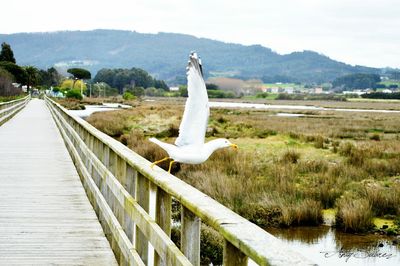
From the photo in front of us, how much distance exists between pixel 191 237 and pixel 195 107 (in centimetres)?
117

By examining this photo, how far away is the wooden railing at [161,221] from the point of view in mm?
2125

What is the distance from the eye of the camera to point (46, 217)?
23.6 feet

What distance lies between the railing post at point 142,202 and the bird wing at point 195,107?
68 centimetres

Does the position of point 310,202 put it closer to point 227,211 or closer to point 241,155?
point 241,155

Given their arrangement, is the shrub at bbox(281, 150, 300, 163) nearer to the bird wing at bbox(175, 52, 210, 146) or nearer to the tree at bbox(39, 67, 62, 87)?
the bird wing at bbox(175, 52, 210, 146)

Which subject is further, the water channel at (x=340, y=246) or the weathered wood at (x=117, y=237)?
the water channel at (x=340, y=246)

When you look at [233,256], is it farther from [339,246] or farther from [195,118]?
[339,246]

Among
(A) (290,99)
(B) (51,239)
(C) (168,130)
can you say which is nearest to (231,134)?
(C) (168,130)

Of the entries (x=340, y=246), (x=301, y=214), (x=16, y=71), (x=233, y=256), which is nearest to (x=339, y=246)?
(x=340, y=246)

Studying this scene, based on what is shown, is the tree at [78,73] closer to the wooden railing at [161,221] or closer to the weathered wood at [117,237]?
the wooden railing at [161,221]

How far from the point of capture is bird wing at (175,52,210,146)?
12.7 feet

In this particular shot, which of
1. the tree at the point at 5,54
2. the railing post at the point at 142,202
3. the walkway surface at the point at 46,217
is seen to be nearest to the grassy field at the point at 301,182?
the walkway surface at the point at 46,217

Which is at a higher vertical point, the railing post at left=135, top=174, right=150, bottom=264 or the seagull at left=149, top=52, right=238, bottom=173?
the seagull at left=149, top=52, right=238, bottom=173

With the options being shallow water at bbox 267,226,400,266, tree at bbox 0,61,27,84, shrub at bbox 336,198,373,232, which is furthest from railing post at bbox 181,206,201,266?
tree at bbox 0,61,27,84
